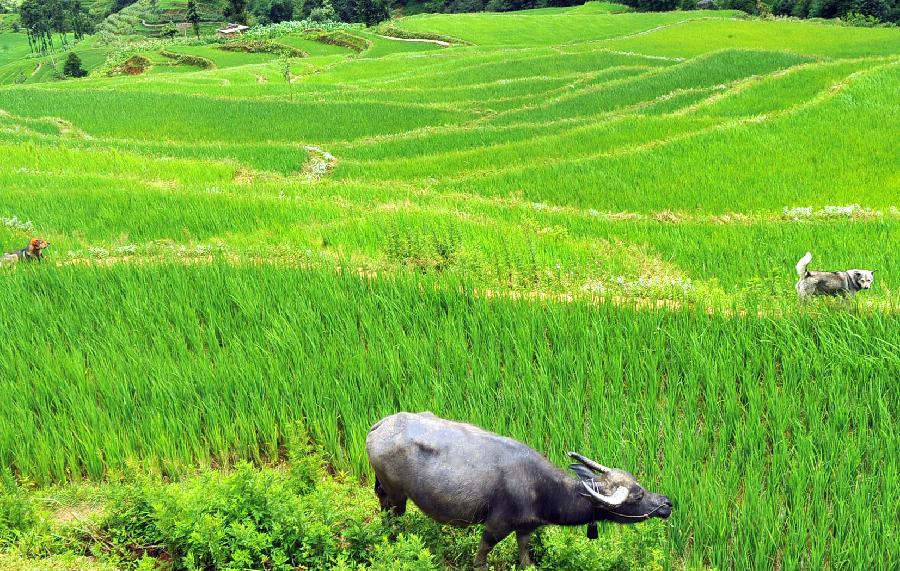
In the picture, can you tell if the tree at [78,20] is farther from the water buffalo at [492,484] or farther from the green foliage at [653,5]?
the water buffalo at [492,484]

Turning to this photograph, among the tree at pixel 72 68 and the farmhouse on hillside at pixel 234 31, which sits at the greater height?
the farmhouse on hillside at pixel 234 31

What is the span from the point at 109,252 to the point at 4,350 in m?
3.29

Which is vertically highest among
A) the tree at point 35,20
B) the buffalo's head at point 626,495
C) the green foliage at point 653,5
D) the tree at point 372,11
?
the tree at point 35,20

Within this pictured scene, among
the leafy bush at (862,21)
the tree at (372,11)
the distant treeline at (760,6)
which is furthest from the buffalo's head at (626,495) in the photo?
the tree at (372,11)

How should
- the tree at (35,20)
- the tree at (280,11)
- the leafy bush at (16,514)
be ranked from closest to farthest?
the leafy bush at (16,514)
the tree at (35,20)
the tree at (280,11)

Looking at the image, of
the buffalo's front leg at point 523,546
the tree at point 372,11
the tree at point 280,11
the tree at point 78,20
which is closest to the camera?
the buffalo's front leg at point 523,546

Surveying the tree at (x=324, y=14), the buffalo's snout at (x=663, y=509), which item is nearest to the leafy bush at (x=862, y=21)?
the tree at (x=324, y=14)

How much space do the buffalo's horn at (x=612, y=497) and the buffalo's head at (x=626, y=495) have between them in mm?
41

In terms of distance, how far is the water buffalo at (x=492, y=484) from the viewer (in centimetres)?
238

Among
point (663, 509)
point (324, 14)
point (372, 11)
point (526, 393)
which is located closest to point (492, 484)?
point (663, 509)

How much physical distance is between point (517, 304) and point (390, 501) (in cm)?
275

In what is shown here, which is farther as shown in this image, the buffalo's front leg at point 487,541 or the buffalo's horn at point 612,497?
the buffalo's front leg at point 487,541

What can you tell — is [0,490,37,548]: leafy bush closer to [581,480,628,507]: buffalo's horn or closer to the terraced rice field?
the terraced rice field

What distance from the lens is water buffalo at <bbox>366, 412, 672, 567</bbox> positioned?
93.7 inches
